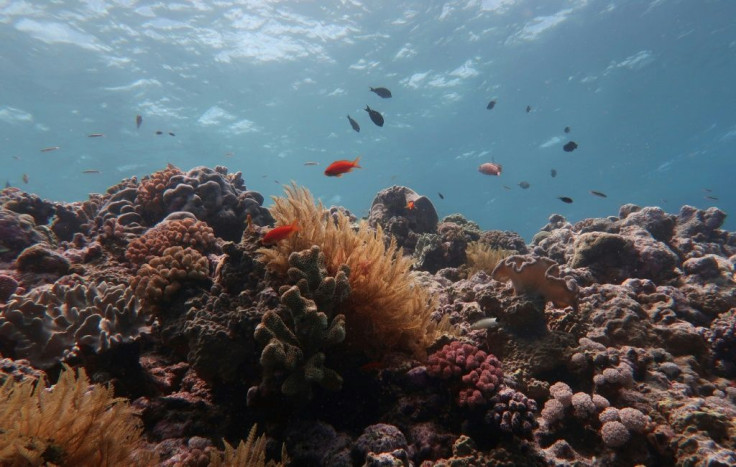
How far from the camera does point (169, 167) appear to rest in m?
8.42

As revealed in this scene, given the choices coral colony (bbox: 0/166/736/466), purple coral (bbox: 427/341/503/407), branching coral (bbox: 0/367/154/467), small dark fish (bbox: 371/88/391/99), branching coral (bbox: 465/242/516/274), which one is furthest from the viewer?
small dark fish (bbox: 371/88/391/99)

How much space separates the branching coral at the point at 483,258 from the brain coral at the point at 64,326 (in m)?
6.87

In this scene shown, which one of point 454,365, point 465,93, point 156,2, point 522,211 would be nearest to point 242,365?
point 454,365

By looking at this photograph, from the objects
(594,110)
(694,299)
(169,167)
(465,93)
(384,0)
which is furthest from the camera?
(594,110)

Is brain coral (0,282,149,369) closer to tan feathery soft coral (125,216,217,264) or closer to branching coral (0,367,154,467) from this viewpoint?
branching coral (0,367,154,467)

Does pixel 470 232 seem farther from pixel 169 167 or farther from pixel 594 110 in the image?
pixel 594 110

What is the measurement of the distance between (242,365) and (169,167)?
6.88 metres

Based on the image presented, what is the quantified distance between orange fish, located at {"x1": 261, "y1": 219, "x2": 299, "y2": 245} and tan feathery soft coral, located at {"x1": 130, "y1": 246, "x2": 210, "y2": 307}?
1.05 m

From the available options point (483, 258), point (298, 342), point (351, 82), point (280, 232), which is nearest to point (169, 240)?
point (280, 232)

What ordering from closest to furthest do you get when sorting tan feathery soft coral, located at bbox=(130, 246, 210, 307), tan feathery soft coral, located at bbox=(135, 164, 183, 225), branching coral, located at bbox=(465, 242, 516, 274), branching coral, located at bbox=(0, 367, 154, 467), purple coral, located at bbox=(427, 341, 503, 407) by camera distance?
branching coral, located at bbox=(0, 367, 154, 467), purple coral, located at bbox=(427, 341, 503, 407), tan feathery soft coral, located at bbox=(130, 246, 210, 307), tan feathery soft coral, located at bbox=(135, 164, 183, 225), branching coral, located at bbox=(465, 242, 516, 274)

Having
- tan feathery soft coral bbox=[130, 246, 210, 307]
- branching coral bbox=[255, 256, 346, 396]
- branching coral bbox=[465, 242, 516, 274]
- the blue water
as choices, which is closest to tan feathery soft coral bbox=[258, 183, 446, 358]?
branching coral bbox=[255, 256, 346, 396]

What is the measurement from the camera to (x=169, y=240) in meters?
5.64

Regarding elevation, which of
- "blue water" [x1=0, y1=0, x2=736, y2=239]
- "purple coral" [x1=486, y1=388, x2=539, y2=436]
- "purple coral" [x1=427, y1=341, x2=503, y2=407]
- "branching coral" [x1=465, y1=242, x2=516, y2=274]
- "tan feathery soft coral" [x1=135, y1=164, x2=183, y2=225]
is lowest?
"purple coral" [x1=486, y1=388, x2=539, y2=436]

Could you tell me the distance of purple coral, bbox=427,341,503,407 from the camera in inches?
130
